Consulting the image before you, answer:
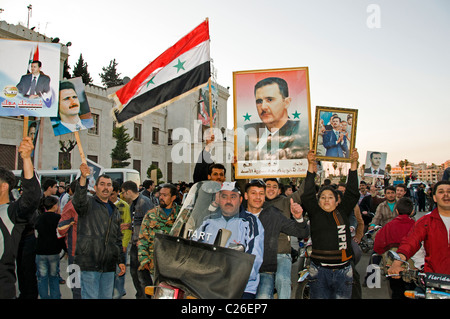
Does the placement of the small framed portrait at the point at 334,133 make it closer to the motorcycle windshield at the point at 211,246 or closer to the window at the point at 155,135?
the motorcycle windshield at the point at 211,246

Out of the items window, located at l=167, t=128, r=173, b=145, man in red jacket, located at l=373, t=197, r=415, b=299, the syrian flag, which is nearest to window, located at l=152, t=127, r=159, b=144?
window, located at l=167, t=128, r=173, b=145

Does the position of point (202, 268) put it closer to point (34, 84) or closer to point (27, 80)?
point (34, 84)

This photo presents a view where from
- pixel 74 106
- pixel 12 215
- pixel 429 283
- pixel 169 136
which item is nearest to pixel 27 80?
pixel 74 106

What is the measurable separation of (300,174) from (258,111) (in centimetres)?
123

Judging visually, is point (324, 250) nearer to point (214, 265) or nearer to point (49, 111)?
point (214, 265)

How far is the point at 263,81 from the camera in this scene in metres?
5.72

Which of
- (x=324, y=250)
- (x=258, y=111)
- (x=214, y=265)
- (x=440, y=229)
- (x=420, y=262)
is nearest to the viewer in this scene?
(x=214, y=265)

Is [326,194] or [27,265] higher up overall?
[326,194]

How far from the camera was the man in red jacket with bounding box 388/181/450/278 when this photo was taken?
3.42m

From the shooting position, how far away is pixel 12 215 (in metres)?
3.33

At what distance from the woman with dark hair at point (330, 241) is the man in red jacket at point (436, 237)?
891 millimetres

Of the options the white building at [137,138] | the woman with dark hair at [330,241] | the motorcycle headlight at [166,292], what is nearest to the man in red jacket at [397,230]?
the woman with dark hair at [330,241]

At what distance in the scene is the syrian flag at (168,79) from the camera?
5969 millimetres
